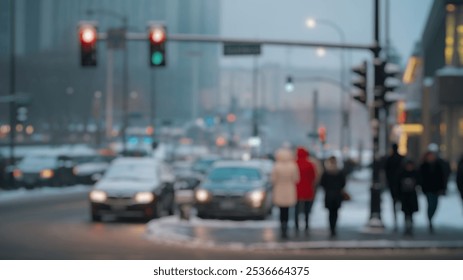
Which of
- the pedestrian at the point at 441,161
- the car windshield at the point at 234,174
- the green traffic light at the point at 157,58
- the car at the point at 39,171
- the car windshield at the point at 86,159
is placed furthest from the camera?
the car windshield at the point at 86,159

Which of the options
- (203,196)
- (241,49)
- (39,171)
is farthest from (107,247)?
(39,171)

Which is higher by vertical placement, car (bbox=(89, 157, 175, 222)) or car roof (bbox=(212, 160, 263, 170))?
car roof (bbox=(212, 160, 263, 170))

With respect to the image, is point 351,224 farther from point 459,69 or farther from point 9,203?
point 459,69

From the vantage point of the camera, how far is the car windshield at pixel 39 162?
4938cm

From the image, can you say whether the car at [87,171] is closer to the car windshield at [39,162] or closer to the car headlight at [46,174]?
the car windshield at [39,162]

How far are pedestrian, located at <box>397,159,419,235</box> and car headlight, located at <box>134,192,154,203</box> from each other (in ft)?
22.1

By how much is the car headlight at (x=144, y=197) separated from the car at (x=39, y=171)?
25.1 meters

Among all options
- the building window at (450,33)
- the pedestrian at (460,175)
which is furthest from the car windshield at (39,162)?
the pedestrian at (460,175)

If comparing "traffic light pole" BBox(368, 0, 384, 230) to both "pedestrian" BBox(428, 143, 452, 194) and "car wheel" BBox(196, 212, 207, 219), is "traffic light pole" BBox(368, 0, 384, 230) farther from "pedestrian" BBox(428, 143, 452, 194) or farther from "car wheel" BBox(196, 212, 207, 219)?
"car wheel" BBox(196, 212, 207, 219)

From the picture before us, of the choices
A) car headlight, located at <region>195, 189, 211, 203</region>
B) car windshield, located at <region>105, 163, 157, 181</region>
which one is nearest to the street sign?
car windshield, located at <region>105, 163, 157, 181</region>

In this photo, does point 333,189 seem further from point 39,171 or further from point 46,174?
point 46,174

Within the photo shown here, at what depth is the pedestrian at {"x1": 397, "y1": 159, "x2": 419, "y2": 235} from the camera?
68.7ft

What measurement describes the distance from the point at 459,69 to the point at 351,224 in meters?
27.4

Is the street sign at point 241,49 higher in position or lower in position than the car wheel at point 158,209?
higher
